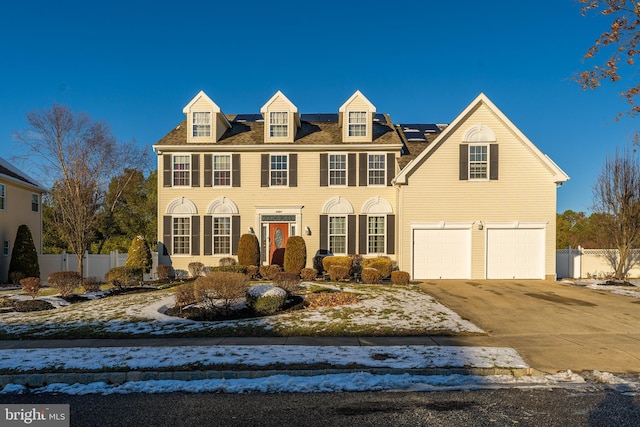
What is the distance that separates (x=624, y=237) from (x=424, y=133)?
10.7 meters

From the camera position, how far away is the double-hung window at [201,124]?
67.8ft

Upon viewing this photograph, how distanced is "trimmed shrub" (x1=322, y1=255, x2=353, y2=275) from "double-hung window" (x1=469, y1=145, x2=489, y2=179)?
6.58 meters

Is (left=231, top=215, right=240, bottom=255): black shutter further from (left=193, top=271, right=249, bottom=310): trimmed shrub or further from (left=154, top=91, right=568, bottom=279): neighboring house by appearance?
(left=193, top=271, right=249, bottom=310): trimmed shrub

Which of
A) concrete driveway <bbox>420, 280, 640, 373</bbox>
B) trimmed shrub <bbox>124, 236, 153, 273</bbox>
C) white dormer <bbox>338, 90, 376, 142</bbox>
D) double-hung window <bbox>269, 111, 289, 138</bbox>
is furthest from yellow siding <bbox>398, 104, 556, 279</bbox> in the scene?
trimmed shrub <bbox>124, 236, 153, 273</bbox>

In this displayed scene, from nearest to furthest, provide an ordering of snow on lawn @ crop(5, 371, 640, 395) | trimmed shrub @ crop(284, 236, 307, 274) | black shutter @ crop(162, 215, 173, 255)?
snow on lawn @ crop(5, 371, 640, 395) < trimmed shrub @ crop(284, 236, 307, 274) < black shutter @ crop(162, 215, 173, 255)

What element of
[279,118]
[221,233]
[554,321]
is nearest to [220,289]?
[554,321]

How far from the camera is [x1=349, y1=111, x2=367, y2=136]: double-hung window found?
20641mm

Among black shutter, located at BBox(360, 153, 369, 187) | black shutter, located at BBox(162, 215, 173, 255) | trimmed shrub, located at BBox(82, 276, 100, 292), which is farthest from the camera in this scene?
black shutter, located at BBox(162, 215, 173, 255)

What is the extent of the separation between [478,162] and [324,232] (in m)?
7.68

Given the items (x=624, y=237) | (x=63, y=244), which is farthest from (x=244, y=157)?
(x=63, y=244)

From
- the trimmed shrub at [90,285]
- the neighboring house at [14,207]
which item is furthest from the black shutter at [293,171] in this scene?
the neighboring house at [14,207]

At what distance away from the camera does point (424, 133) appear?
934 inches

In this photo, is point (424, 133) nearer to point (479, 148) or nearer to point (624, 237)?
point (479, 148)

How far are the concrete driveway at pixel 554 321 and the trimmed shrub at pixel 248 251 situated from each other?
7654 millimetres
